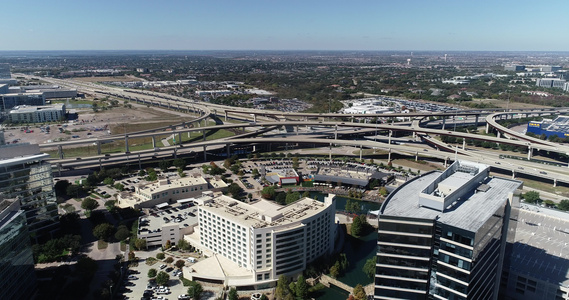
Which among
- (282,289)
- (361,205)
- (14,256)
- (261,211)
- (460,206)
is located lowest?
(361,205)

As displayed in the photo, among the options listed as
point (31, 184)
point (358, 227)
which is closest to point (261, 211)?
point (358, 227)

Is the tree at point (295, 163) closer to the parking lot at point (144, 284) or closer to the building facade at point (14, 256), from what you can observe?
the parking lot at point (144, 284)

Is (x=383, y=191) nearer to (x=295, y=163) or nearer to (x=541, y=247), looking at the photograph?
(x=295, y=163)

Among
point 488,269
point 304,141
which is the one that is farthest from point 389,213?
point 304,141

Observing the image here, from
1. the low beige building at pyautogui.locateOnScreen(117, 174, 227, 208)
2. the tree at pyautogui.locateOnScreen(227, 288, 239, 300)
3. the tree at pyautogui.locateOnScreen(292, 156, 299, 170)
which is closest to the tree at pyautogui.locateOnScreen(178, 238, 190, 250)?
the tree at pyautogui.locateOnScreen(227, 288, 239, 300)

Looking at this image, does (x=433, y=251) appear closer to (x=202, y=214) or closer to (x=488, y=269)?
(x=488, y=269)

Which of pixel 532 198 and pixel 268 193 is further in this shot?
pixel 268 193
